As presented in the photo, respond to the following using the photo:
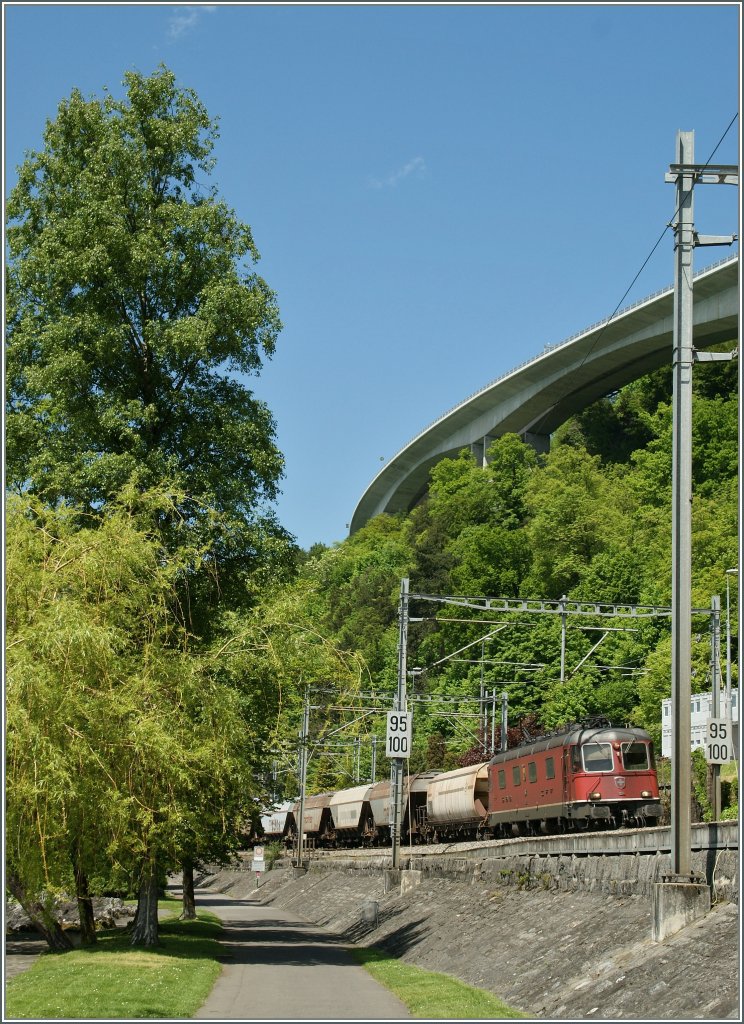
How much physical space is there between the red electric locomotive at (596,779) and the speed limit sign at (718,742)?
17.6 feet

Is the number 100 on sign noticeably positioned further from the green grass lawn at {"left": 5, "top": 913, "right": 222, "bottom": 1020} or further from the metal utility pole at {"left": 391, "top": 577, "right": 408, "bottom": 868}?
the green grass lawn at {"left": 5, "top": 913, "right": 222, "bottom": 1020}

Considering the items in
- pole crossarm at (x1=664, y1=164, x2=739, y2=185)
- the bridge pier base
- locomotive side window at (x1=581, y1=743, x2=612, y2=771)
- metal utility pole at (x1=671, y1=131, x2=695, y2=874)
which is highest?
pole crossarm at (x1=664, y1=164, x2=739, y2=185)

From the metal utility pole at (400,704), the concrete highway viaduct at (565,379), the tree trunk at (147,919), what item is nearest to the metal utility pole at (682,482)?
the tree trunk at (147,919)

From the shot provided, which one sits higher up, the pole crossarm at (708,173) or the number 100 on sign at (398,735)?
the pole crossarm at (708,173)

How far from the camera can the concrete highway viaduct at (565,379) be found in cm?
9181

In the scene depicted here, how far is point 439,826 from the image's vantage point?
5231 centimetres

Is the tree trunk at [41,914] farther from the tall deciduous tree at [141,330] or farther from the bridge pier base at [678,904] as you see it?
the bridge pier base at [678,904]

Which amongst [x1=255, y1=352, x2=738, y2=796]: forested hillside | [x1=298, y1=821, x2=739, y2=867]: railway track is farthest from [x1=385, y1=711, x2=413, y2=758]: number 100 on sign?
[x1=255, y1=352, x2=738, y2=796]: forested hillside

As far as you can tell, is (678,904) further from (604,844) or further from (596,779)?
(596,779)

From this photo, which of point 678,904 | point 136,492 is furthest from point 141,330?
point 678,904

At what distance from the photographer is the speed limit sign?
28.2 m

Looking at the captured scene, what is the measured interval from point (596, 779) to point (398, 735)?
5.32 m

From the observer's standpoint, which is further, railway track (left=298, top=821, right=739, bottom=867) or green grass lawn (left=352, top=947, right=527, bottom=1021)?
railway track (left=298, top=821, right=739, bottom=867)

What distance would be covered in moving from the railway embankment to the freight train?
122 inches
